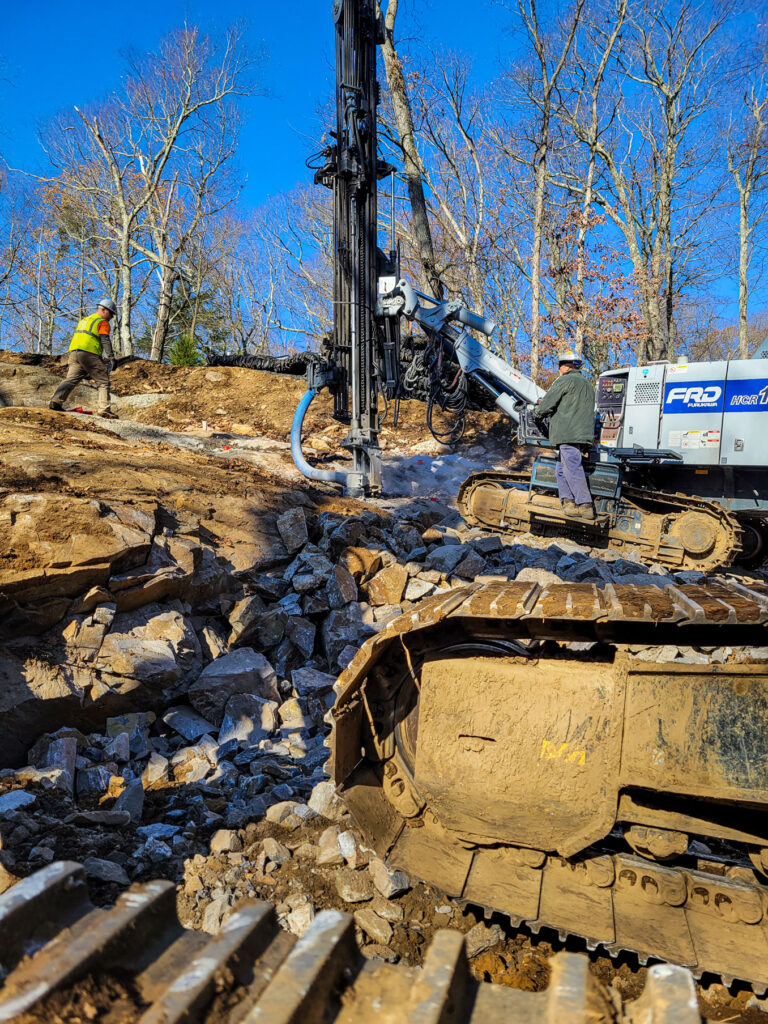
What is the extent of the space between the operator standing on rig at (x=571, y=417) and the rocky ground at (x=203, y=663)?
0.97 m

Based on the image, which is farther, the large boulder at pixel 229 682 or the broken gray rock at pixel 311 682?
the broken gray rock at pixel 311 682

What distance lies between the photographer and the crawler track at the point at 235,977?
3.61 feet

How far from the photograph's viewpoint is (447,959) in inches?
48.2

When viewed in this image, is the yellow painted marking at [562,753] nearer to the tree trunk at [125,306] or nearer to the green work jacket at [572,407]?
the green work jacket at [572,407]

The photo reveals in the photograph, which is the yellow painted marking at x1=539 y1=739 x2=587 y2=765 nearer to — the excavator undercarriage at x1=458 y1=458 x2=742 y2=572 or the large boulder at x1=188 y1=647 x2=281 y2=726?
the large boulder at x1=188 y1=647 x2=281 y2=726

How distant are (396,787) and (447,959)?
6.45ft

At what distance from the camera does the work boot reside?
31.3 feet

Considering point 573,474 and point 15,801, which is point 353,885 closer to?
point 15,801

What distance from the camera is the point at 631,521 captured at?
9789 millimetres

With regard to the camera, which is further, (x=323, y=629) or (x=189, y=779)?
(x=323, y=629)

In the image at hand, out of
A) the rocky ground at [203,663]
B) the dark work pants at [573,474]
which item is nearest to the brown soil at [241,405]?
the rocky ground at [203,663]

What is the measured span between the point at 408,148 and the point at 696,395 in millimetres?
11221

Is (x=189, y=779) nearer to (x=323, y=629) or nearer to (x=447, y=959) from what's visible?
(x=323, y=629)

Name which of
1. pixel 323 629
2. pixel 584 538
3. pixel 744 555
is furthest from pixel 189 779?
pixel 744 555
